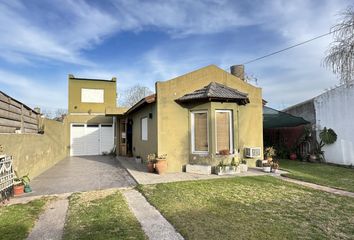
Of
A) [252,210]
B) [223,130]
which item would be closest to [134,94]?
[223,130]

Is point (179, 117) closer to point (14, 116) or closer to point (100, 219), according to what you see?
point (14, 116)

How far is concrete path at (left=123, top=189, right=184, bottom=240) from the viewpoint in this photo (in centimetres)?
444

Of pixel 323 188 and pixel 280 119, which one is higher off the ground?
pixel 280 119

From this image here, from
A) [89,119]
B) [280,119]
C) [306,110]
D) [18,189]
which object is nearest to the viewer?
[18,189]

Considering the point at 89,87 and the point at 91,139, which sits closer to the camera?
the point at 91,139

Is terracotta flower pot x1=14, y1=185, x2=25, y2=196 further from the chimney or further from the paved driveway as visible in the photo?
the chimney

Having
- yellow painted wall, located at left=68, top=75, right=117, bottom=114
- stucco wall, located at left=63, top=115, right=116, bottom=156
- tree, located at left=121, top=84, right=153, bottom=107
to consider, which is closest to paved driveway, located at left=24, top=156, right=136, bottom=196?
stucco wall, located at left=63, top=115, right=116, bottom=156

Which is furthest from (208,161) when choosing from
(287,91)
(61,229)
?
(287,91)

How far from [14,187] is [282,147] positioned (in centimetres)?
1599

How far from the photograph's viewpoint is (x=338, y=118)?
546 inches

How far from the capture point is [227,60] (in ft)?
59.9

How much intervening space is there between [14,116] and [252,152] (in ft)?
32.5

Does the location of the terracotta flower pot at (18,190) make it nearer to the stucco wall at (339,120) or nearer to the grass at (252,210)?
the grass at (252,210)

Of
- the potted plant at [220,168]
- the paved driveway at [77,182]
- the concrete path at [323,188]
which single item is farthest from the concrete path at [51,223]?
the concrete path at [323,188]
